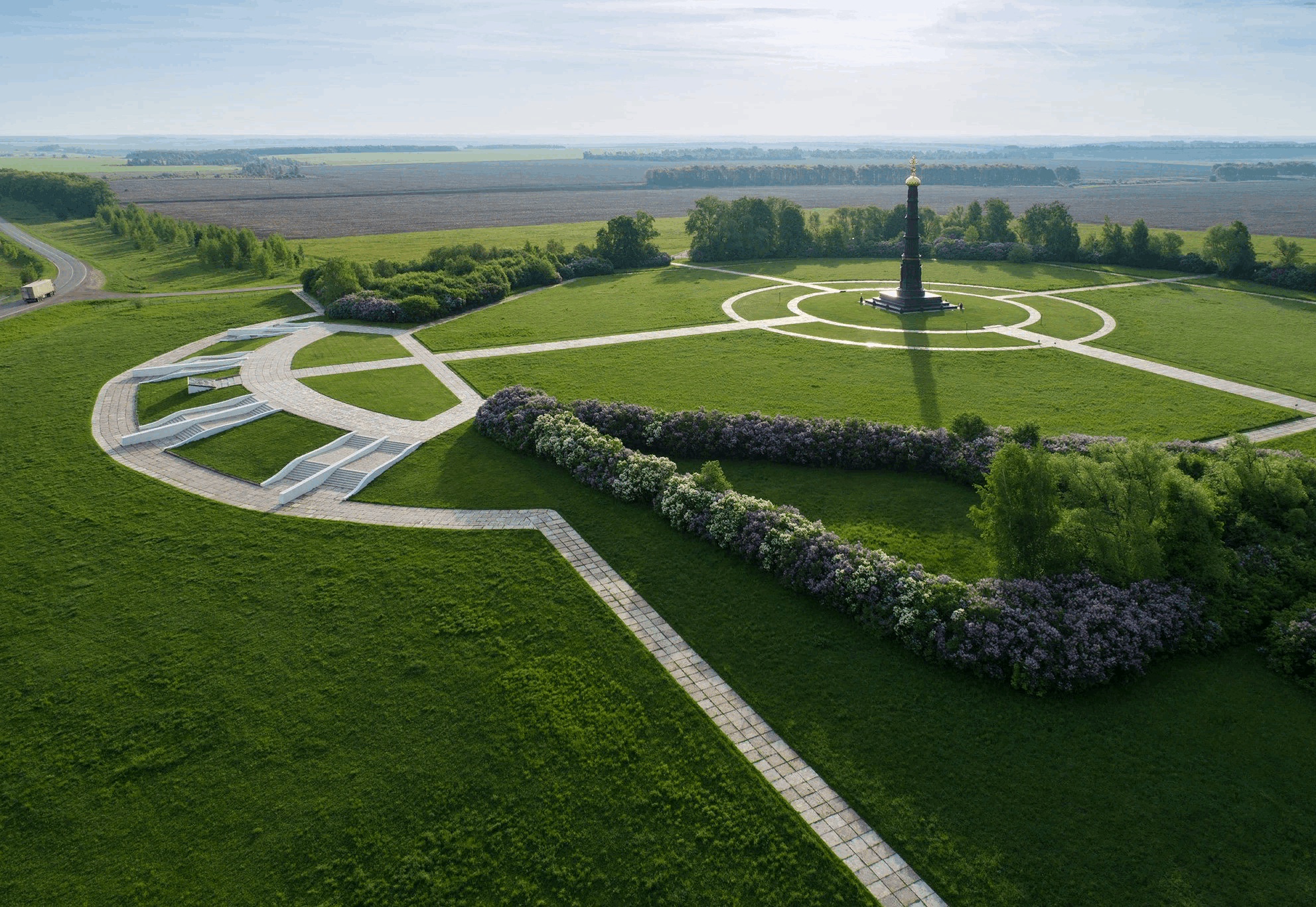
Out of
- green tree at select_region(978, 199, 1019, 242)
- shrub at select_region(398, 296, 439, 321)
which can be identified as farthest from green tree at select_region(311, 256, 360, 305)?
green tree at select_region(978, 199, 1019, 242)

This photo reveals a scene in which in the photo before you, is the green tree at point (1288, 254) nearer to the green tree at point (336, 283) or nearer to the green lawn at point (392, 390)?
the green lawn at point (392, 390)

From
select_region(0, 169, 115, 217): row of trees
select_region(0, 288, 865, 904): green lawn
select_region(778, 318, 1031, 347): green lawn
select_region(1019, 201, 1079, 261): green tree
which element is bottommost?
select_region(0, 288, 865, 904): green lawn

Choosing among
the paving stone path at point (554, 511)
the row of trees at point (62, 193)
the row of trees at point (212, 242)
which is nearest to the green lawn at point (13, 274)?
the row of trees at point (212, 242)

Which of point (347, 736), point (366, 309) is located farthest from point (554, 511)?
point (366, 309)

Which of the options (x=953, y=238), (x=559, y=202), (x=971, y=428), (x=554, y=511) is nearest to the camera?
(x=554, y=511)

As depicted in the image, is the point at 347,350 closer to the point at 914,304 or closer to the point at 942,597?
the point at 914,304

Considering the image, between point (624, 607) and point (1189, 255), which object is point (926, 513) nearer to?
point (624, 607)

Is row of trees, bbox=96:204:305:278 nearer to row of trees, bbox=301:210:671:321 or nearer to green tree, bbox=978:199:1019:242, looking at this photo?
row of trees, bbox=301:210:671:321
